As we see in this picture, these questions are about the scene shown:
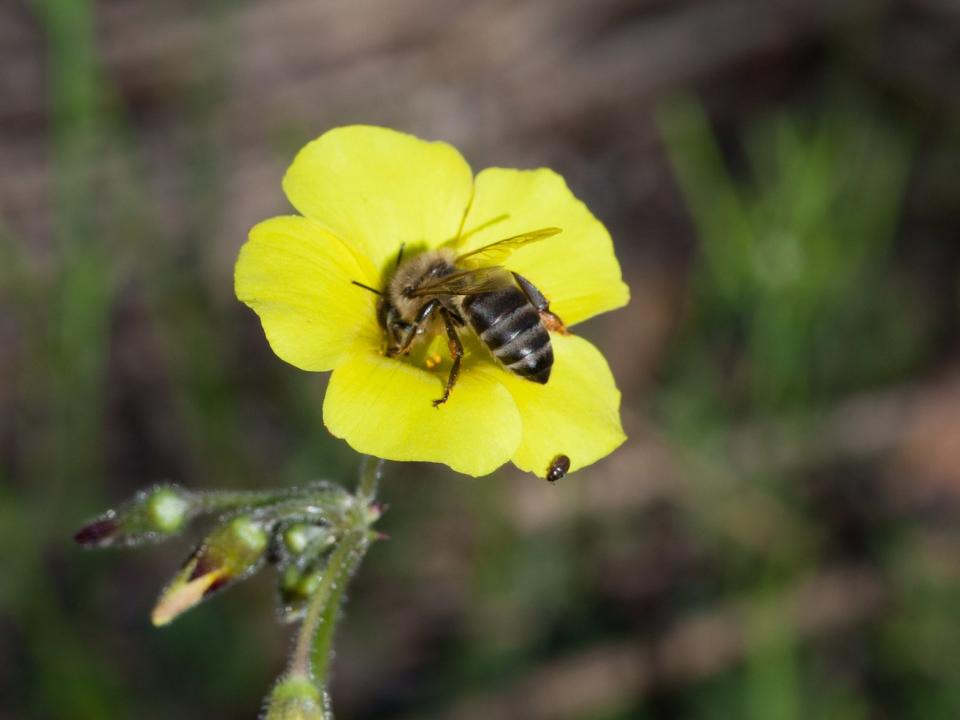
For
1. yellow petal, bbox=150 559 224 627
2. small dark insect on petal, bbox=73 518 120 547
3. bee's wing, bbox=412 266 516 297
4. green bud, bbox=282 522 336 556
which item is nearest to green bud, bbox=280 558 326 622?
green bud, bbox=282 522 336 556

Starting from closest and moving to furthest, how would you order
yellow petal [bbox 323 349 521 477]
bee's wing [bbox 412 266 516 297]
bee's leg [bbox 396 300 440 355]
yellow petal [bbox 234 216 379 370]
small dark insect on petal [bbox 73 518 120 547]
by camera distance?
yellow petal [bbox 323 349 521 477], yellow petal [bbox 234 216 379 370], bee's wing [bbox 412 266 516 297], bee's leg [bbox 396 300 440 355], small dark insect on petal [bbox 73 518 120 547]

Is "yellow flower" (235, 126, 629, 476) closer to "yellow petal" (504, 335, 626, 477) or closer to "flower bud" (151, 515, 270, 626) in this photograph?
"yellow petal" (504, 335, 626, 477)

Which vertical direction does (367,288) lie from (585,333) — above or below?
above

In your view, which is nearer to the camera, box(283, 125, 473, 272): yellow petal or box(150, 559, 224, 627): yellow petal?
box(150, 559, 224, 627): yellow petal

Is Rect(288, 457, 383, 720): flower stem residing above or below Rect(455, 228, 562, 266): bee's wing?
below

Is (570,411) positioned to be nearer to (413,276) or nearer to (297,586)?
(413,276)

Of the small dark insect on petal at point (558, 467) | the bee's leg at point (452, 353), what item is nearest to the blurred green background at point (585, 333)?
the small dark insect on petal at point (558, 467)

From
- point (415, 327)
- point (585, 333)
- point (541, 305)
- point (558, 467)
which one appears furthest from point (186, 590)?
point (585, 333)

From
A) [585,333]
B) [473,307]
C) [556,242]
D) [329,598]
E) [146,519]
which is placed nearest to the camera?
[473,307]

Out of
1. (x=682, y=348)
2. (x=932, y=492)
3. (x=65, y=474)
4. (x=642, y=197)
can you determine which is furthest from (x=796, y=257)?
(x=65, y=474)
